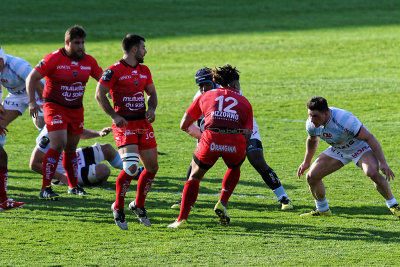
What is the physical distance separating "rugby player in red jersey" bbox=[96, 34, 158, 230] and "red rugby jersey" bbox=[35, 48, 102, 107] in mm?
1398

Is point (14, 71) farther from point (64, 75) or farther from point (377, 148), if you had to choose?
point (377, 148)

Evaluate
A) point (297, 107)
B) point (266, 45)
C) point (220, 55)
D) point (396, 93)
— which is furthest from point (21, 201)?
point (266, 45)

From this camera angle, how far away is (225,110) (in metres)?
8.20

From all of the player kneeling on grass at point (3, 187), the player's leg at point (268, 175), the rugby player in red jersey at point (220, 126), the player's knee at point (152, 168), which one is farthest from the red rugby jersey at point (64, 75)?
the player's leg at point (268, 175)

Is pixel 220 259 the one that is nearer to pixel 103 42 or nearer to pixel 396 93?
pixel 396 93

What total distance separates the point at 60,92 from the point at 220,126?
2714 mm

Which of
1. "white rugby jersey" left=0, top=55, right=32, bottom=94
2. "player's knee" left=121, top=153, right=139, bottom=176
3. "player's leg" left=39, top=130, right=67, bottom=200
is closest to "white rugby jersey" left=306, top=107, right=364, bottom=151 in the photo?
"player's knee" left=121, top=153, right=139, bottom=176

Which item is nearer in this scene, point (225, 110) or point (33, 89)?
point (225, 110)

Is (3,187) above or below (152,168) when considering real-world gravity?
below

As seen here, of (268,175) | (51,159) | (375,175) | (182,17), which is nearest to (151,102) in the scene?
(268,175)

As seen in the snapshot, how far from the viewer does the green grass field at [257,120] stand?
7715 mm

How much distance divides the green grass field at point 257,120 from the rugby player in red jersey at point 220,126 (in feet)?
1.93

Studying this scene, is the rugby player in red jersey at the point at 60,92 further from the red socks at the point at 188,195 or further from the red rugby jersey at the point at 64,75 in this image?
the red socks at the point at 188,195

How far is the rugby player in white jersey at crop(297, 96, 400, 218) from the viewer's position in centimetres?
864
